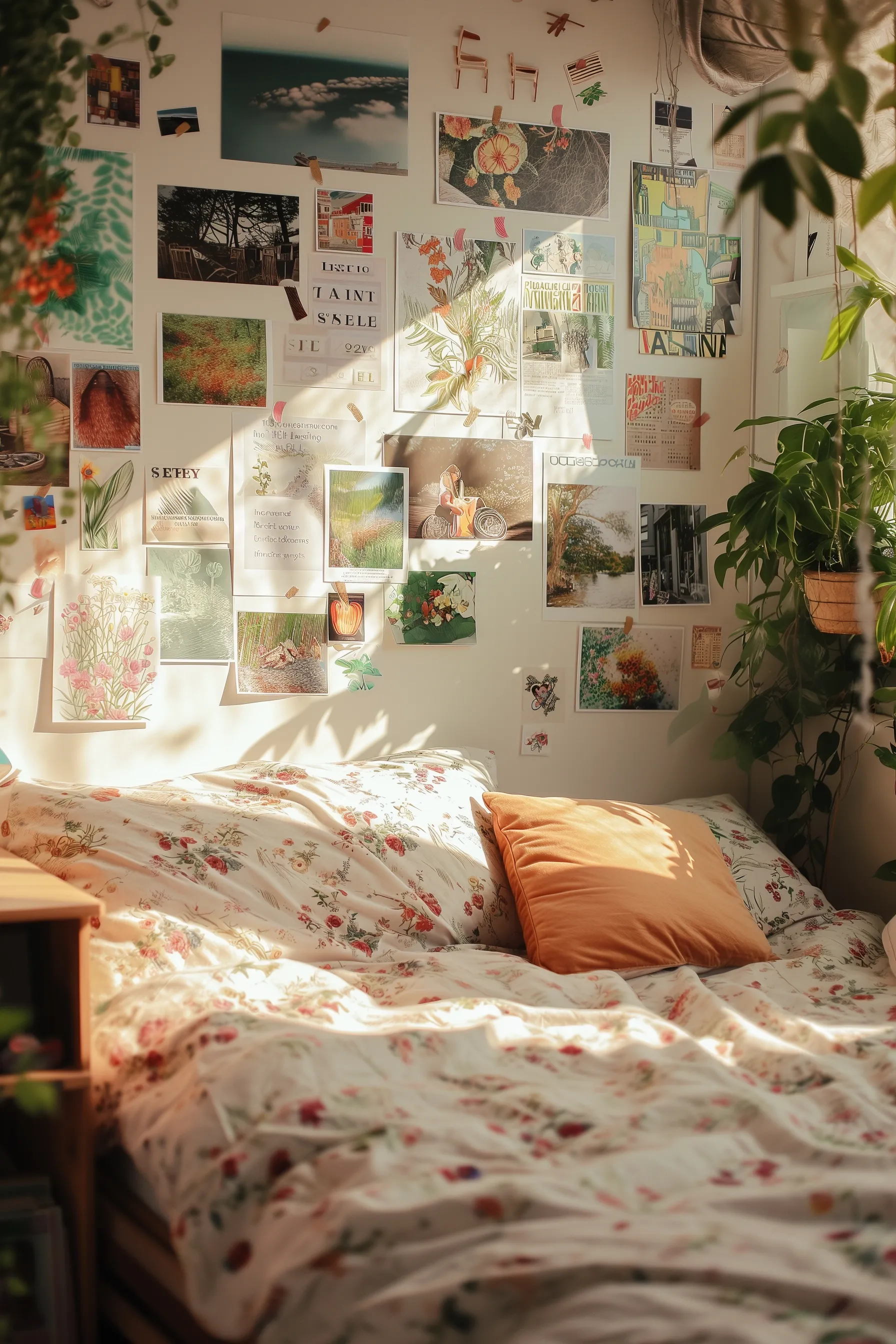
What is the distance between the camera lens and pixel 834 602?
7.44 feet

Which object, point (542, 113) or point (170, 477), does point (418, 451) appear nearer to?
point (170, 477)

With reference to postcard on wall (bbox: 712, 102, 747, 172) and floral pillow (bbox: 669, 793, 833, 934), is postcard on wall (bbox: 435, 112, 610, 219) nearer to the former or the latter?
postcard on wall (bbox: 712, 102, 747, 172)

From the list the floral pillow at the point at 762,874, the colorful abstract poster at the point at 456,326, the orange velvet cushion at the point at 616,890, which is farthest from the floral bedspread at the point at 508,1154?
the colorful abstract poster at the point at 456,326

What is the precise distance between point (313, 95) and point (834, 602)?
1490 mm

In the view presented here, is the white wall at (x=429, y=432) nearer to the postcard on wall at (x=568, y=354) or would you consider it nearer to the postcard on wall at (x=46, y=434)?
the postcard on wall at (x=568, y=354)

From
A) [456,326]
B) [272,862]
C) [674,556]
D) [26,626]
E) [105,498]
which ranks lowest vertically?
[272,862]

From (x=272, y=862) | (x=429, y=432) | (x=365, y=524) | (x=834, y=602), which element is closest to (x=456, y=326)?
(x=429, y=432)

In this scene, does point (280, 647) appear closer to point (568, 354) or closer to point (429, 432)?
point (429, 432)

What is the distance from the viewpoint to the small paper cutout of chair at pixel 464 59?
2418 millimetres

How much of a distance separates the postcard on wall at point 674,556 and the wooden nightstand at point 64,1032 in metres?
1.55

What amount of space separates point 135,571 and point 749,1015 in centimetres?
141

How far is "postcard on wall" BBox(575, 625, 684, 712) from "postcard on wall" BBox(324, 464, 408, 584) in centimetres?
49

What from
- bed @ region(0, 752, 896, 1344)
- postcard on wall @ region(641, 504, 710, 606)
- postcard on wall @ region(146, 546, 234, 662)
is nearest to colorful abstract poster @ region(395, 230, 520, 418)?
postcard on wall @ region(641, 504, 710, 606)

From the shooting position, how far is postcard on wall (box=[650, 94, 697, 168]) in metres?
2.59
